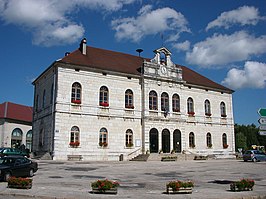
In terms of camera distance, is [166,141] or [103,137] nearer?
[103,137]

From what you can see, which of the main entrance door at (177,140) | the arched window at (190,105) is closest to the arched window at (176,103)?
the arched window at (190,105)

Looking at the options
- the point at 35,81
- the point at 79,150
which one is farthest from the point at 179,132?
the point at 35,81

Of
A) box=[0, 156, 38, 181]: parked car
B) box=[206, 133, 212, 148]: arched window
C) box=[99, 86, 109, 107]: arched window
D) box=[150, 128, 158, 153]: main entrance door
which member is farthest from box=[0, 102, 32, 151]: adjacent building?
box=[0, 156, 38, 181]: parked car

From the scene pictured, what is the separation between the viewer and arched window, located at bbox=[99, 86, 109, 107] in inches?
1205

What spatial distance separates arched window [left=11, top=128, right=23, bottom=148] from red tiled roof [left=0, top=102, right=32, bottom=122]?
6.22ft

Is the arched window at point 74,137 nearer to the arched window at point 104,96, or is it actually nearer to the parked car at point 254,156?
the arched window at point 104,96

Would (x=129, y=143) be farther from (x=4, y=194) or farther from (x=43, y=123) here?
(x=4, y=194)

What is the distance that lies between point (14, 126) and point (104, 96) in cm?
2286

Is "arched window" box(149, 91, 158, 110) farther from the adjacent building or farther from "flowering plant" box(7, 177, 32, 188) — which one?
the adjacent building

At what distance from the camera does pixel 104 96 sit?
101 feet

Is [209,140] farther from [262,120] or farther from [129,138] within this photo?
[262,120]

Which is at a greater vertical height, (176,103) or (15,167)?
(176,103)

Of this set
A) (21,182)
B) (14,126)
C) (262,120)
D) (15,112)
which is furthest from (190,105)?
(15,112)

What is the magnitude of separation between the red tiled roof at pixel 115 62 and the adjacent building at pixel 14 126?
67.7 feet
